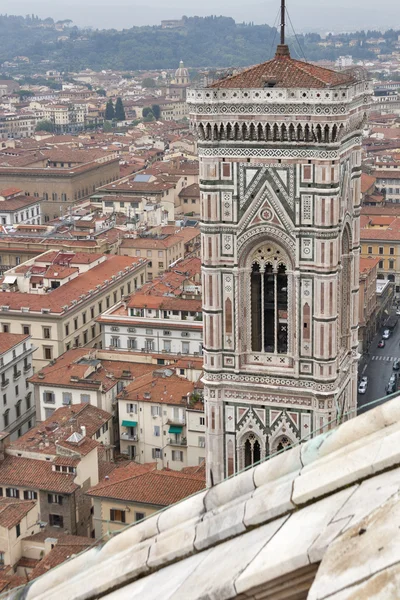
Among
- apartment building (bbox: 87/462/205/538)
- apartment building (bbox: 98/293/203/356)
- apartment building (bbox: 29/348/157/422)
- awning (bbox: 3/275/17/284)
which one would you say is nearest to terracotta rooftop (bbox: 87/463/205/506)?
apartment building (bbox: 87/462/205/538)

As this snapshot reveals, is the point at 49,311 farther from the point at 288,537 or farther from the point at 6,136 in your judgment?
the point at 6,136

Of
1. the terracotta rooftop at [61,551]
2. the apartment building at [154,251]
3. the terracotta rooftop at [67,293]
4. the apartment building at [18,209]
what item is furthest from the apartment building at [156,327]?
the apartment building at [18,209]

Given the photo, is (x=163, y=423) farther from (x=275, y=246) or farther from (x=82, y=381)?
(x=275, y=246)

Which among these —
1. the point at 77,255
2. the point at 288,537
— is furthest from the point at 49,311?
the point at 288,537

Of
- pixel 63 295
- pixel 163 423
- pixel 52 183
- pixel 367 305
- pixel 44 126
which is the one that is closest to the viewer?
pixel 163 423

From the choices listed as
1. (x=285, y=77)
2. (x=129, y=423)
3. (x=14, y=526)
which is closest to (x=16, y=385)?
(x=129, y=423)

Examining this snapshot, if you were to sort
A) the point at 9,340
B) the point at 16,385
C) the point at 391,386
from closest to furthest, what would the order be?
the point at 16,385
the point at 9,340
the point at 391,386

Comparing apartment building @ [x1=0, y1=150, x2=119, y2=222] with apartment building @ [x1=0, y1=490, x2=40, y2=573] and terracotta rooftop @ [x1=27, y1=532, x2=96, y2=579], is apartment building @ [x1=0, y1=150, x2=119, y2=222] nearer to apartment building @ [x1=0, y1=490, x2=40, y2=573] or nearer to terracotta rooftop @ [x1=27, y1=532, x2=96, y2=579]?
apartment building @ [x1=0, y1=490, x2=40, y2=573]
